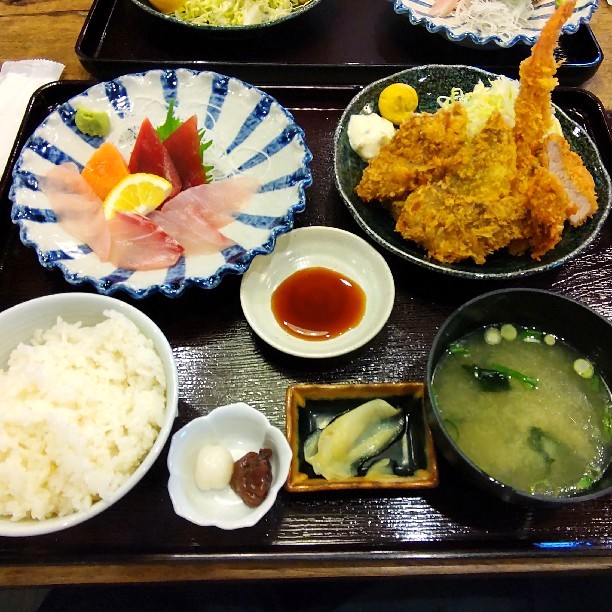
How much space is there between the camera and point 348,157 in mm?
2045

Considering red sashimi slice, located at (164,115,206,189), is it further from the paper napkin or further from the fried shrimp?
the fried shrimp

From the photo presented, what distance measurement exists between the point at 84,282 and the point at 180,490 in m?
0.73

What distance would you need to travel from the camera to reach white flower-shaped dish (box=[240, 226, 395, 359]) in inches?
66.2

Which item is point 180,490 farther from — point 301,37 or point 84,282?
point 301,37

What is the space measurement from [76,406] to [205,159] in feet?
3.74

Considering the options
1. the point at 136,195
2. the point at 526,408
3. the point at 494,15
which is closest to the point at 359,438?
the point at 526,408

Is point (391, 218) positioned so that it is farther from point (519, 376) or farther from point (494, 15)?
point (494, 15)

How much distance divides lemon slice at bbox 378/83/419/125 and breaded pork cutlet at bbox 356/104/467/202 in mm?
267

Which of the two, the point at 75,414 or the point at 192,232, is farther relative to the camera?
the point at 192,232

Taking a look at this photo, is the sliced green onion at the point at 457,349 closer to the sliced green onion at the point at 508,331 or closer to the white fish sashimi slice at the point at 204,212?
the sliced green onion at the point at 508,331

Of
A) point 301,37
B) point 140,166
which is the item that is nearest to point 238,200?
point 140,166

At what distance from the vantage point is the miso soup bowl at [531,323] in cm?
140

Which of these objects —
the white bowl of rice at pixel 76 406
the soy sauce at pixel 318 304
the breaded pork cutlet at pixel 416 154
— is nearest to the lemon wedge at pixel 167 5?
the breaded pork cutlet at pixel 416 154

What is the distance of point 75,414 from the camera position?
1.35 metres
